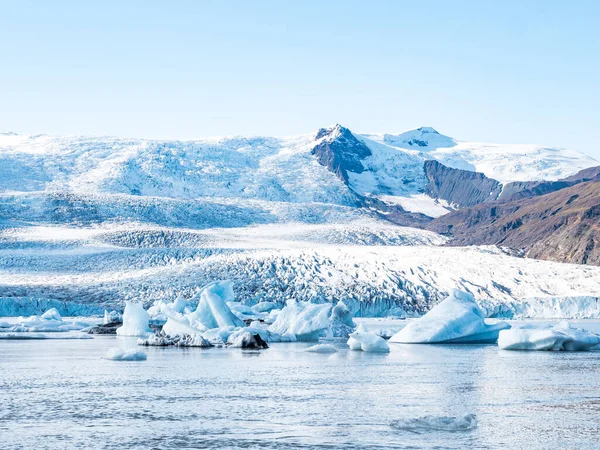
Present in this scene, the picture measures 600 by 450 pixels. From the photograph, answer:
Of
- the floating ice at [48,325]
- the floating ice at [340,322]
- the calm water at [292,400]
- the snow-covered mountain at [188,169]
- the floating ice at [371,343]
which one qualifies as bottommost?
the floating ice at [48,325]

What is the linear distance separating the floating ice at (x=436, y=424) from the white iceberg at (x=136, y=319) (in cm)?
2284

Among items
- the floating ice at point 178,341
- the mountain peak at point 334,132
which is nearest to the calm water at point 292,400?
the floating ice at point 178,341

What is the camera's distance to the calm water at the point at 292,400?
1152cm

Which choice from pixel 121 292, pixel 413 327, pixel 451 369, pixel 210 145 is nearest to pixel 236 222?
pixel 210 145

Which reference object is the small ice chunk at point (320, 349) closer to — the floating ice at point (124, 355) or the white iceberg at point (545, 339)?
the white iceberg at point (545, 339)

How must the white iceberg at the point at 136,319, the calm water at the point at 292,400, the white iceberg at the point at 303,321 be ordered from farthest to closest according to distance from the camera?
the white iceberg at the point at 136,319, the white iceberg at the point at 303,321, the calm water at the point at 292,400

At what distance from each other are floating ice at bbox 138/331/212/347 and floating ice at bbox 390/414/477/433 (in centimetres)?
1790

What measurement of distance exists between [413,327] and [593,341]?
19.8ft

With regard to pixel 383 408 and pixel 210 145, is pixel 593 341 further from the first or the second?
pixel 210 145

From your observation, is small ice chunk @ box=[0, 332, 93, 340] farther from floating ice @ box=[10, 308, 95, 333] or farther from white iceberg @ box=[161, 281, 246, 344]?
white iceberg @ box=[161, 281, 246, 344]

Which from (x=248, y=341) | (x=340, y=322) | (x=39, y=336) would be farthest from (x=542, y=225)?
(x=248, y=341)

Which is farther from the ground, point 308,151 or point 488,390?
point 308,151

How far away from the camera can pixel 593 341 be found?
89.9 ft

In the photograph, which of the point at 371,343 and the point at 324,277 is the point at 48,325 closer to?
the point at 371,343
